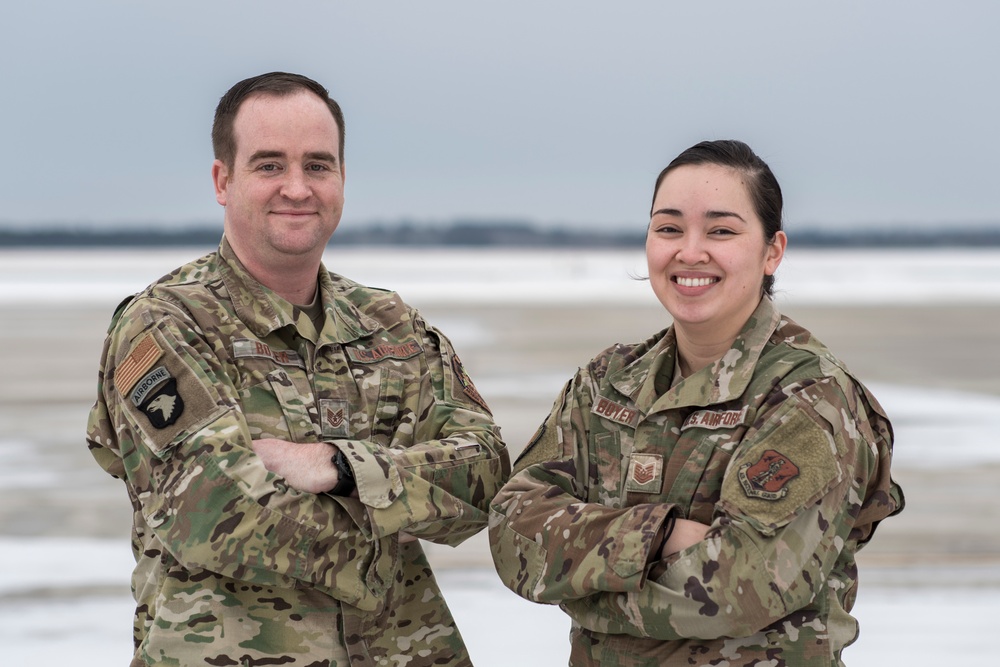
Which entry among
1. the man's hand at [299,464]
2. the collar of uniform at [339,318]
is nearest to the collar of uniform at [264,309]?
the collar of uniform at [339,318]

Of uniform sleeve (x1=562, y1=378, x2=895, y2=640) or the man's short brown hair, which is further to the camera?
the man's short brown hair

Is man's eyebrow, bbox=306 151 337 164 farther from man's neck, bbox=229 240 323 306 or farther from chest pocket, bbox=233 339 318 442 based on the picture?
chest pocket, bbox=233 339 318 442

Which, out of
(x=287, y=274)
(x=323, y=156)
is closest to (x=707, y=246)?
(x=323, y=156)

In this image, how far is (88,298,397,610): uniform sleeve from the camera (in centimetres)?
288

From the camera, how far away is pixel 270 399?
10.4 ft

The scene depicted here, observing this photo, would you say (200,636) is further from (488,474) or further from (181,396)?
(488,474)

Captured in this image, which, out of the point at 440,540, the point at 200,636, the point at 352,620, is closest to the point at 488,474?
the point at 440,540

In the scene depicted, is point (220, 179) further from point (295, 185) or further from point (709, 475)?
point (709, 475)

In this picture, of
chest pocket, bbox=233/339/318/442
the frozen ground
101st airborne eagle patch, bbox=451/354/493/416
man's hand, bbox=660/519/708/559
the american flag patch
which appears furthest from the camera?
the frozen ground

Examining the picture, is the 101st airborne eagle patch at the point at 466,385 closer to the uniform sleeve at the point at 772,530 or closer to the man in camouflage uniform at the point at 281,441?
the man in camouflage uniform at the point at 281,441

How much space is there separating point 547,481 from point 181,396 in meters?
1.01

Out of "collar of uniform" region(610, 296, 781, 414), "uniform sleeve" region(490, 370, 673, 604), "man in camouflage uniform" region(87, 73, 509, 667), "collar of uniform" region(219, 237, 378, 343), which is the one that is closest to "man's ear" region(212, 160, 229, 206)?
"man in camouflage uniform" region(87, 73, 509, 667)

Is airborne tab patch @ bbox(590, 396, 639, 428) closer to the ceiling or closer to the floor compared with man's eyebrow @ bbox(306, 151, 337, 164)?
closer to the floor

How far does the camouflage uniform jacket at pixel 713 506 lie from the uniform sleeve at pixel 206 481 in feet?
1.48
